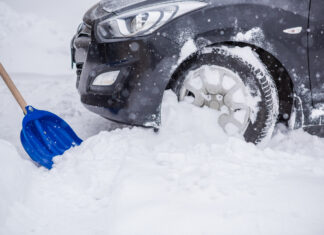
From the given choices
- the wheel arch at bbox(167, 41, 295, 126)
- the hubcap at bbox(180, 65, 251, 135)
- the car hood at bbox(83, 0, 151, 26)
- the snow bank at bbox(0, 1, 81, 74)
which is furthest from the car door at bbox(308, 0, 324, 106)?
the snow bank at bbox(0, 1, 81, 74)

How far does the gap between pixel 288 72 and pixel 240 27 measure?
447 mm

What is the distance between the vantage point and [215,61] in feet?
6.18

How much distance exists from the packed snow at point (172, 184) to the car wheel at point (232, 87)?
83 millimetres

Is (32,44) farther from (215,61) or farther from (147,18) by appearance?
(215,61)

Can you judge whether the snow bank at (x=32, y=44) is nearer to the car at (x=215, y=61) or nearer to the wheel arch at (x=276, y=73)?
the car at (x=215, y=61)

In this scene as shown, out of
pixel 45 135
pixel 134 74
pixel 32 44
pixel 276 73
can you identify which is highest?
pixel 32 44

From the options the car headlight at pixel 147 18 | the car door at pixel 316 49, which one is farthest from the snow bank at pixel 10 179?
the car door at pixel 316 49

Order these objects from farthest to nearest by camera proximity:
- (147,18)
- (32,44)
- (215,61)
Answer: (32,44), (215,61), (147,18)

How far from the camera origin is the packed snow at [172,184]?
1.22 meters

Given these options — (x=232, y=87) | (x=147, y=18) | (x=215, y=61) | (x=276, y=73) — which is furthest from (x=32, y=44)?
(x=276, y=73)

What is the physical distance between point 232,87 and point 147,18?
2.32ft

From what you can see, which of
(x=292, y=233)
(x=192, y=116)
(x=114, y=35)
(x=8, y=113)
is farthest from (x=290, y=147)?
(x=8, y=113)

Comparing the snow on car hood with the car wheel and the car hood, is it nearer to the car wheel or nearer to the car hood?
the car hood

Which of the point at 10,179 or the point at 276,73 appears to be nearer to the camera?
the point at 10,179
